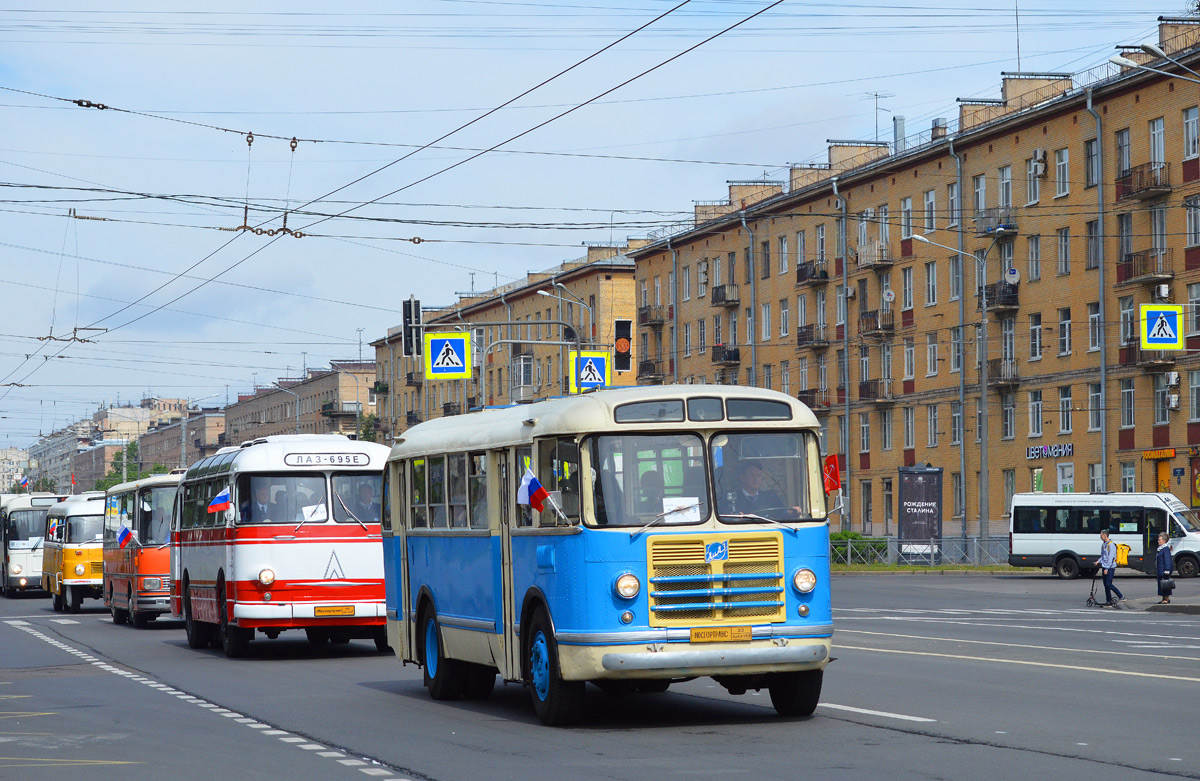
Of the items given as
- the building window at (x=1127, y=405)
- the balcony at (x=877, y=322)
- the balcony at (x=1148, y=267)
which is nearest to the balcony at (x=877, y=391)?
the balcony at (x=877, y=322)

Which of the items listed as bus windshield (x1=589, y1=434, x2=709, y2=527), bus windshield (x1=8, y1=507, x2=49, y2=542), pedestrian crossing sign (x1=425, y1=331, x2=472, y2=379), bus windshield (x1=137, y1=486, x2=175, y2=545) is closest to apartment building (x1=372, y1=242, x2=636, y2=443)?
bus windshield (x1=8, y1=507, x2=49, y2=542)

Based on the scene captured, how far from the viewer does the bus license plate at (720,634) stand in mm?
12188

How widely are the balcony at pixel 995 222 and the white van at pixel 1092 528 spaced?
11.6 m

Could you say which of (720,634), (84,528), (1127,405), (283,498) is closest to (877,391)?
(1127,405)

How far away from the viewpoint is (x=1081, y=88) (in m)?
55.8

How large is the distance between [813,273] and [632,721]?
2388 inches

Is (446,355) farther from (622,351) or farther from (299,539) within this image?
(299,539)

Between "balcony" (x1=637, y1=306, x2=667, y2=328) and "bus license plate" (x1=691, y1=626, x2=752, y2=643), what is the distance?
243 feet

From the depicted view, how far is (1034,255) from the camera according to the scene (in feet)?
194

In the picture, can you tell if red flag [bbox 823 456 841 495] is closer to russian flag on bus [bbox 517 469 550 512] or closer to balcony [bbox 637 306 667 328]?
russian flag on bus [bbox 517 469 550 512]

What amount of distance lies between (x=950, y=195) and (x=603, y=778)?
185ft

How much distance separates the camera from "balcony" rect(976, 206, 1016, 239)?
59312 millimetres

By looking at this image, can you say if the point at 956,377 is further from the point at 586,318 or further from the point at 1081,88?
the point at 586,318

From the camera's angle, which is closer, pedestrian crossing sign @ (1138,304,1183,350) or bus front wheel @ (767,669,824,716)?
bus front wheel @ (767,669,824,716)
